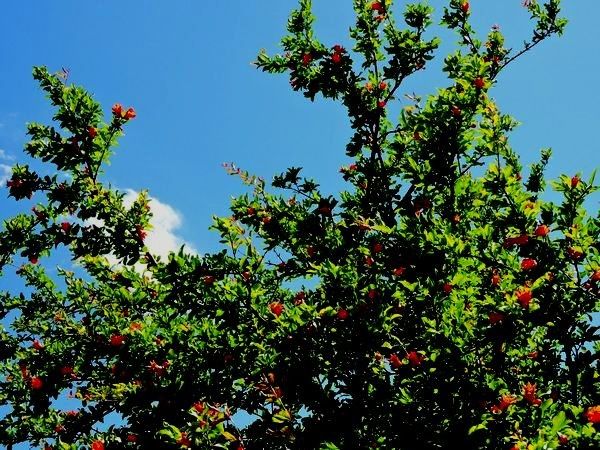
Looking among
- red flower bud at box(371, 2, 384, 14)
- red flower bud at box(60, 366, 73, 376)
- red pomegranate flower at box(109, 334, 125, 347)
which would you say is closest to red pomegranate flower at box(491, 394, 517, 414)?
red pomegranate flower at box(109, 334, 125, 347)

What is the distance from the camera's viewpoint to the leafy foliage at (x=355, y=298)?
3.86 metres

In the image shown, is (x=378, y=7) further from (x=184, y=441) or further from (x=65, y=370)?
(x=65, y=370)

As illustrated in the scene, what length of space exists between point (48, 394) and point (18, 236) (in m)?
2.16

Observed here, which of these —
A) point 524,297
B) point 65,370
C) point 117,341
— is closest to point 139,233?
point 117,341

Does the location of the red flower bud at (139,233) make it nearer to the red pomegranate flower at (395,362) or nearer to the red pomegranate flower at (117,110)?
the red pomegranate flower at (117,110)

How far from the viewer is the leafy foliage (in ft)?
12.7

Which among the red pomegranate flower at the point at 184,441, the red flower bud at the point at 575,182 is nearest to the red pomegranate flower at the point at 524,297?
the red flower bud at the point at 575,182

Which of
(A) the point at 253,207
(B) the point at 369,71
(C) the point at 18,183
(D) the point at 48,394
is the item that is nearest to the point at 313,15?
(B) the point at 369,71

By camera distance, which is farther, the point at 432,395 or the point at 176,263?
the point at 176,263

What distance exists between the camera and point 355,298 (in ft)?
15.1

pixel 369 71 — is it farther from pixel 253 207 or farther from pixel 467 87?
pixel 253 207

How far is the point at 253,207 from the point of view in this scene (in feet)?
20.1

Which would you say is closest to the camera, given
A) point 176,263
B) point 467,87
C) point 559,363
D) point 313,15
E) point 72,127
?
point 559,363

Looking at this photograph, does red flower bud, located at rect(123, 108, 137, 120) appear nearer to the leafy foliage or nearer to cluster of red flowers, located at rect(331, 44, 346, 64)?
the leafy foliage
